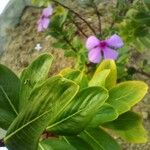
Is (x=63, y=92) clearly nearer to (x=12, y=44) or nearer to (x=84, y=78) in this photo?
(x=84, y=78)

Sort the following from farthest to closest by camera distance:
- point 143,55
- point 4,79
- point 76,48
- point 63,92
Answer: point 143,55
point 76,48
point 4,79
point 63,92

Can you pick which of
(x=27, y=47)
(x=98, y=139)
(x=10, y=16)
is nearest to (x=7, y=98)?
(x=98, y=139)

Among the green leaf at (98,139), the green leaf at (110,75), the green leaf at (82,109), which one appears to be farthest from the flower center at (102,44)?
the green leaf at (82,109)

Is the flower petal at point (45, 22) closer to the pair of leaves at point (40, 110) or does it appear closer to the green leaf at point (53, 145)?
the green leaf at point (53, 145)

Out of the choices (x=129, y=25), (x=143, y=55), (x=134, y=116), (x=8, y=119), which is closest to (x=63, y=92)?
(x=8, y=119)

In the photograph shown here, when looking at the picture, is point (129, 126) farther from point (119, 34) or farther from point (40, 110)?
point (119, 34)

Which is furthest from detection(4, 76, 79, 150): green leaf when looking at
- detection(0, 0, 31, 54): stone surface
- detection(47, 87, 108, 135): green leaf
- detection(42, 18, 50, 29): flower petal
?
detection(0, 0, 31, 54): stone surface
